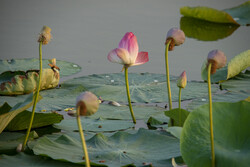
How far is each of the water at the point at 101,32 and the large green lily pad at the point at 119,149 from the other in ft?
3.21

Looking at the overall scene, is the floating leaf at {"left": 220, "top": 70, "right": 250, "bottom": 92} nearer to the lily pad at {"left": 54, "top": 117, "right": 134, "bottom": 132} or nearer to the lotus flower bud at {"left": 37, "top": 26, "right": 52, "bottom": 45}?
the lily pad at {"left": 54, "top": 117, "right": 134, "bottom": 132}

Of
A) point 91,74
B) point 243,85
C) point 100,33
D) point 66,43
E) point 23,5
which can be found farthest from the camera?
point 23,5

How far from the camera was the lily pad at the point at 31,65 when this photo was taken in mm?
2201

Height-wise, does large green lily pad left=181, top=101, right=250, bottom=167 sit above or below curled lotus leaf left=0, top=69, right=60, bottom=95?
below

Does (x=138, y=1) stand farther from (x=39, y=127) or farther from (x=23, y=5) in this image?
(x=39, y=127)

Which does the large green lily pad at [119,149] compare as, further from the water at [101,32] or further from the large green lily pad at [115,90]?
the water at [101,32]

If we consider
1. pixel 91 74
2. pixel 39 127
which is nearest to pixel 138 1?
pixel 91 74

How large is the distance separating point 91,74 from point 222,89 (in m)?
0.69

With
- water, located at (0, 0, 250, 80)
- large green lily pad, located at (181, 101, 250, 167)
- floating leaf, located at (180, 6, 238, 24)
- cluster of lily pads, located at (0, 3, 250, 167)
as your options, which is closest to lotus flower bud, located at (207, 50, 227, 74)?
cluster of lily pads, located at (0, 3, 250, 167)

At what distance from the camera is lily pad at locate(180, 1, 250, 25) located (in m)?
3.21

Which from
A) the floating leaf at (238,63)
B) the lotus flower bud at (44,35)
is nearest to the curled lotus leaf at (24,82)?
the lotus flower bud at (44,35)

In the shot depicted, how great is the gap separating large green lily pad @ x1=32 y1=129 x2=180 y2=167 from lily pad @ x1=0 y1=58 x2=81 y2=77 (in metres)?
0.97

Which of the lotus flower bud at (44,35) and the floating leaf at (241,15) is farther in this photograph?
the floating leaf at (241,15)

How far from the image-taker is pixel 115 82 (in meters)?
2.07
